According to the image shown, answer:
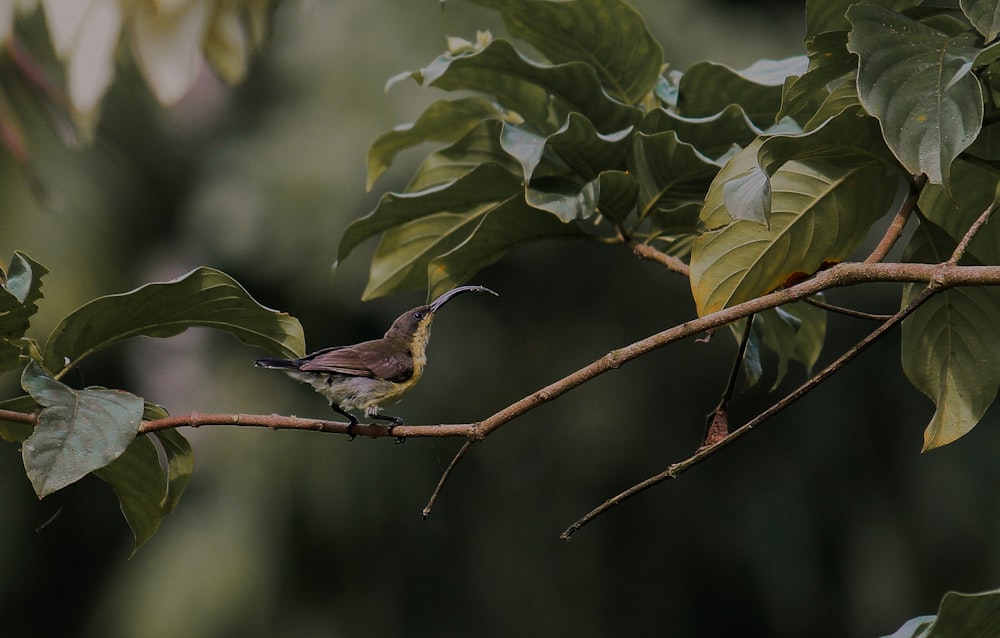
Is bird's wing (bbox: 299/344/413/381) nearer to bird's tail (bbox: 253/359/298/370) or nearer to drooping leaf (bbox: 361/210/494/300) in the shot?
bird's tail (bbox: 253/359/298/370)

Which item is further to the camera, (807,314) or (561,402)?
(561,402)

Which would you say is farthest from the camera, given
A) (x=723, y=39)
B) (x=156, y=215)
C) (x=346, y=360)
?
(x=156, y=215)

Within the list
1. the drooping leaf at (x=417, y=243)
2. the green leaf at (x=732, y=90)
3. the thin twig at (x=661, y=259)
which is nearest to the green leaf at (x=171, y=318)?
the drooping leaf at (x=417, y=243)

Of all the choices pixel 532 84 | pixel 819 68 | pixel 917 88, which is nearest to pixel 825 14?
pixel 819 68

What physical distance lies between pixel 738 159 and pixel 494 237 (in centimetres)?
39

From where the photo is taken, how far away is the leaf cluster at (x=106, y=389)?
3.43 ft

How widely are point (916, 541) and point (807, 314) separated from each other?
19.2 feet

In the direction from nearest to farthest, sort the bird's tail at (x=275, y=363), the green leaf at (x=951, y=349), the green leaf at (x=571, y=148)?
1. the green leaf at (x=951, y=349)
2. the green leaf at (x=571, y=148)
3. the bird's tail at (x=275, y=363)

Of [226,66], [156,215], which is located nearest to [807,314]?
[226,66]

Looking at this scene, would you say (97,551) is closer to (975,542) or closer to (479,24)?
(479,24)

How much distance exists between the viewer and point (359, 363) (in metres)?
1.80

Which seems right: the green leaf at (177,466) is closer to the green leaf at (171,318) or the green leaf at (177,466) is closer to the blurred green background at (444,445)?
the green leaf at (171,318)

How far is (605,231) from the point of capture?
5871 millimetres

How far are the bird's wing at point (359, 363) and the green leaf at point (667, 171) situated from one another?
1.87 ft
